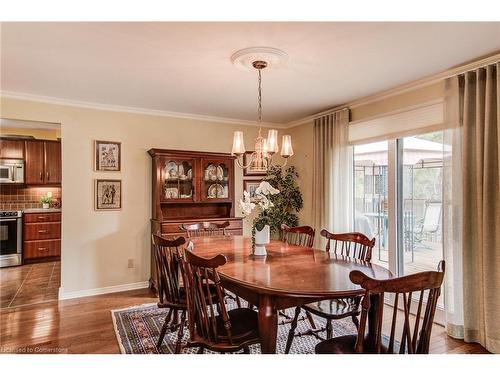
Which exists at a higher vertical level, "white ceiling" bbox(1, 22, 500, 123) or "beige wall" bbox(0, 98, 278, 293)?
"white ceiling" bbox(1, 22, 500, 123)

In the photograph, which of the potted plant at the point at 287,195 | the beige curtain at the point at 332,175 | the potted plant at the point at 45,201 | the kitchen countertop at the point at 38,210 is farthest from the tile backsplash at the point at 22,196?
the beige curtain at the point at 332,175

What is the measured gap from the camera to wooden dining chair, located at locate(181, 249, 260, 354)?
175 cm

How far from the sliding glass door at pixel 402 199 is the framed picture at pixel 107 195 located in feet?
10.2

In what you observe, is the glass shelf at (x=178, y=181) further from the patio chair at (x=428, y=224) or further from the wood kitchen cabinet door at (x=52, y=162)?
the wood kitchen cabinet door at (x=52, y=162)

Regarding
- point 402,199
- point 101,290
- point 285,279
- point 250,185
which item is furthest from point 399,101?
point 101,290

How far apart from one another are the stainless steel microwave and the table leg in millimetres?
5979

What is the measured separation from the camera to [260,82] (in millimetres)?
3055

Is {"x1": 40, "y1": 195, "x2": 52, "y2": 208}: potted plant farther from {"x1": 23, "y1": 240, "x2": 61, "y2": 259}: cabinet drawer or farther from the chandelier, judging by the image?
the chandelier

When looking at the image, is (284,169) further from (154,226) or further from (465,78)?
(465,78)

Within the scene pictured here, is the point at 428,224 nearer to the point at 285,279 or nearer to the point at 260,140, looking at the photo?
the point at 260,140

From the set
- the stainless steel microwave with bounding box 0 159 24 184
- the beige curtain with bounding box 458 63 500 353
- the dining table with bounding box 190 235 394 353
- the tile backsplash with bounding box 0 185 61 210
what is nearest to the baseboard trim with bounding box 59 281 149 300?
→ the dining table with bounding box 190 235 394 353

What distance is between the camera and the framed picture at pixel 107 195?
4.03 m
